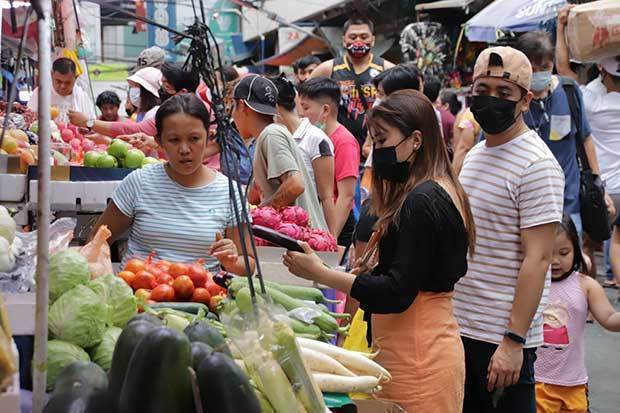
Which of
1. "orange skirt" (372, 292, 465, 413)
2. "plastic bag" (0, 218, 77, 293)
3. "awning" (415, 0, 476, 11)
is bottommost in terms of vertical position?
"orange skirt" (372, 292, 465, 413)

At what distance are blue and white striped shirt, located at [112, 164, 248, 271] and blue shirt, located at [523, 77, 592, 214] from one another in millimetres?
2469

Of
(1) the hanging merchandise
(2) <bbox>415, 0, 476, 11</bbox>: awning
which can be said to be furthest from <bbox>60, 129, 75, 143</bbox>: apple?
(1) the hanging merchandise

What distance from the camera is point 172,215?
4.52 m

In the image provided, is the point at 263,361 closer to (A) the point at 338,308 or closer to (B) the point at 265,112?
(A) the point at 338,308

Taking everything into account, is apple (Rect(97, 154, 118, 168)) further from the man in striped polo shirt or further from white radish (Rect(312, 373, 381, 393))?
white radish (Rect(312, 373, 381, 393))

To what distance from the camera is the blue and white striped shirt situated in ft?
14.8

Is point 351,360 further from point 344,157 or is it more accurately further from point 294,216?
point 344,157

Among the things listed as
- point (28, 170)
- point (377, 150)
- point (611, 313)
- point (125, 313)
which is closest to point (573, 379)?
point (611, 313)

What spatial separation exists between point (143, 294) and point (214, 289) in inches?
16.2

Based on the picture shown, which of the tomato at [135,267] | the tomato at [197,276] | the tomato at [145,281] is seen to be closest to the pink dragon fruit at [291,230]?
the tomato at [197,276]

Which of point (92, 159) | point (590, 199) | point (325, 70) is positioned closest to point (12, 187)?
point (92, 159)

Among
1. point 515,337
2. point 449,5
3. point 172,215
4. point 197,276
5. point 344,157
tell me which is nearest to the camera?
point 515,337

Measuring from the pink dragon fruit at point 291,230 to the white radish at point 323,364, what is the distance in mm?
1633

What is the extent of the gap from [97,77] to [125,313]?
1230 inches
